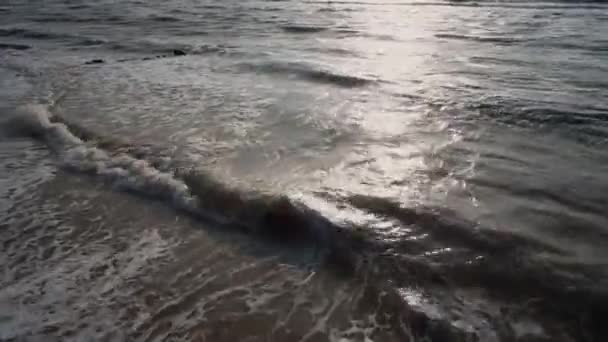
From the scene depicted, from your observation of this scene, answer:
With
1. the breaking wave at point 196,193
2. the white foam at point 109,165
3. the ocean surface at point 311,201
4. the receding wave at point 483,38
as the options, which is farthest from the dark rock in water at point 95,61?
the receding wave at point 483,38

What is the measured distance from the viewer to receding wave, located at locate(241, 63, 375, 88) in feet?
21.3

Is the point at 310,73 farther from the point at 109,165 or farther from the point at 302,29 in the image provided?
the point at 302,29

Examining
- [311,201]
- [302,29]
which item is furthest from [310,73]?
[302,29]

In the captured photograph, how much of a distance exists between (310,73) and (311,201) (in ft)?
13.5

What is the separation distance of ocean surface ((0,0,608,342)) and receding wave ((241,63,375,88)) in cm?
5

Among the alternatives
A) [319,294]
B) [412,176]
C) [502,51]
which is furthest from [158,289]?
[502,51]

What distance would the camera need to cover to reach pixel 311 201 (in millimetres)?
3264

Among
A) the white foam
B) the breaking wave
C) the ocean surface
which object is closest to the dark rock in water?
the ocean surface

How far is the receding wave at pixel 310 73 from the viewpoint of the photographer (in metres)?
6.50

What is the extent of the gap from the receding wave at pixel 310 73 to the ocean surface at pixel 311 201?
48mm

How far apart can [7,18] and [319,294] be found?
53.3ft

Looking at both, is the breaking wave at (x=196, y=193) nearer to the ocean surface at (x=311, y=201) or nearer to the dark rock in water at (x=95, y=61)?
the ocean surface at (x=311, y=201)

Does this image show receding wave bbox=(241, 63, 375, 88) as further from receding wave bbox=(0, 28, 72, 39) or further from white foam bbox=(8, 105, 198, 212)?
receding wave bbox=(0, 28, 72, 39)

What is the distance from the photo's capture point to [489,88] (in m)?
5.80
